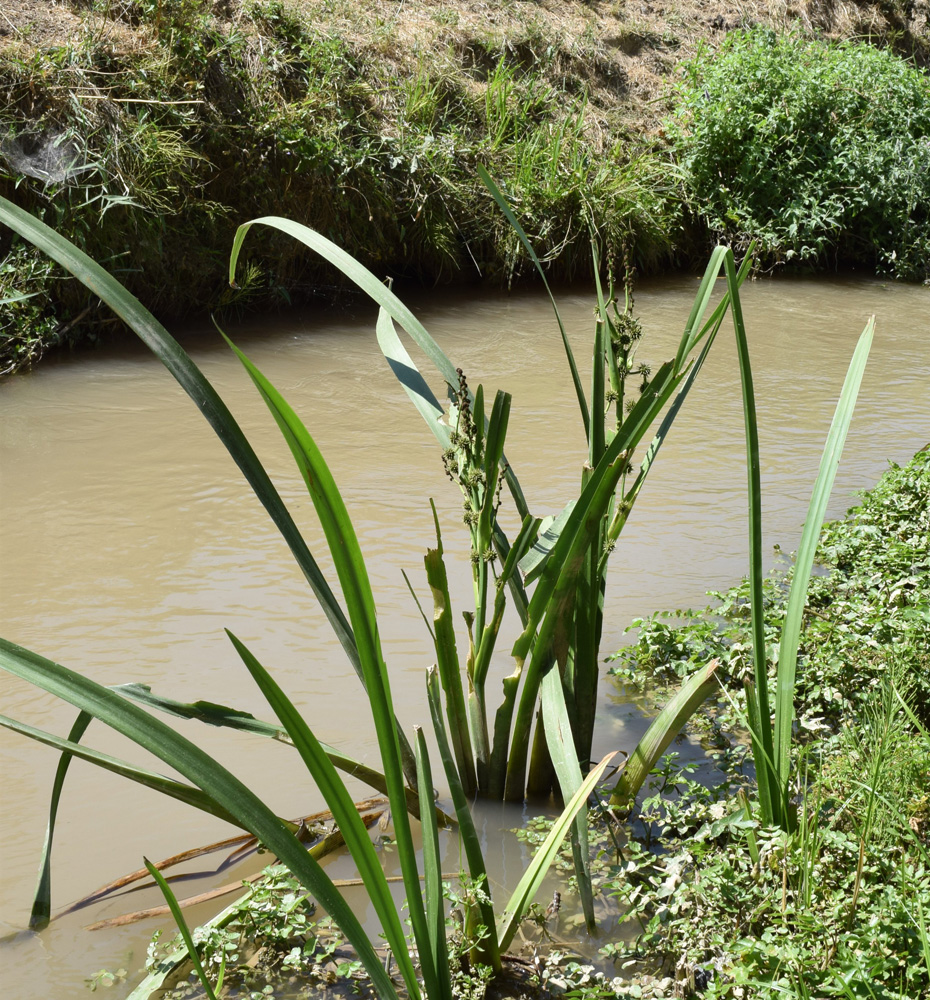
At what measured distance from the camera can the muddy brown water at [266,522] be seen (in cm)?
207

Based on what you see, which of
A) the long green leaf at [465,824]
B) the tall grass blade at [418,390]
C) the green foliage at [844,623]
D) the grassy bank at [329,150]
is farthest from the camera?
the grassy bank at [329,150]

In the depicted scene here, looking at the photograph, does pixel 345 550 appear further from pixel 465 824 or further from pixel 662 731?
pixel 662 731

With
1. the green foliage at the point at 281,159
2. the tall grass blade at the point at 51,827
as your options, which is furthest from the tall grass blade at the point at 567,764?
the green foliage at the point at 281,159

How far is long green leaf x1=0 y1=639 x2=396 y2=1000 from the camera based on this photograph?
3.40 ft

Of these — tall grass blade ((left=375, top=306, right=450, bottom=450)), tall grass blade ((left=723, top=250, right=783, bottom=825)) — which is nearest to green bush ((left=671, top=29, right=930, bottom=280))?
tall grass blade ((left=375, top=306, right=450, bottom=450))

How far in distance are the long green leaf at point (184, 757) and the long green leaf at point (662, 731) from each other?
85 centimetres

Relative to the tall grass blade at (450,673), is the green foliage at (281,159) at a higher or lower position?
higher

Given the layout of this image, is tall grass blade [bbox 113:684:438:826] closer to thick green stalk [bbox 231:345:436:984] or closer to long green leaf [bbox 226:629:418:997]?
long green leaf [bbox 226:629:418:997]

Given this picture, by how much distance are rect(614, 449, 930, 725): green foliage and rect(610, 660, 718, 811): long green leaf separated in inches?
17.6

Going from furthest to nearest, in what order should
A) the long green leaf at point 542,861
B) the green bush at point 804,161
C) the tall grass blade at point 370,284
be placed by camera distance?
the green bush at point 804,161, the tall grass blade at point 370,284, the long green leaf at point 542,861

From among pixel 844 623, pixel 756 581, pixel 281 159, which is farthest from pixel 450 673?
pixel 281 159

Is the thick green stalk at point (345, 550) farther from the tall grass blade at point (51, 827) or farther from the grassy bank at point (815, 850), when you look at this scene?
the grassy bank at point (815, 850)

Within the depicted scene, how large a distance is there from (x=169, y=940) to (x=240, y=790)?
0.81 meters

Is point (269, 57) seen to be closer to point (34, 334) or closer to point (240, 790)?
point (34, 334)
